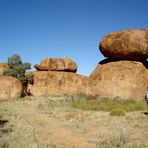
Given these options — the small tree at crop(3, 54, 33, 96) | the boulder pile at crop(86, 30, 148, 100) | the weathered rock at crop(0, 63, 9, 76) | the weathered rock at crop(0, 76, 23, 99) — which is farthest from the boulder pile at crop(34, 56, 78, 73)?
the boulder pile at crop(86, 30, 148, 100)

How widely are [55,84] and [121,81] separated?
990cm

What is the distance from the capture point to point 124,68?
85.4 ft

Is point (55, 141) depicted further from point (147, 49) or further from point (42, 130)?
point (147, 49)

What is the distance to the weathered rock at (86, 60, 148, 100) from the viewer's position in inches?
990

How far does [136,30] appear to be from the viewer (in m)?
26.1

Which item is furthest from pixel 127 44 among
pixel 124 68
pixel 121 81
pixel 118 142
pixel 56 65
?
pixel 118 142

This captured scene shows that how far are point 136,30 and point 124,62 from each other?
135 inches

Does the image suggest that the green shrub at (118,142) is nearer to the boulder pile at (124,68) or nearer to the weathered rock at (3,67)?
the boulder pile at (124,68)

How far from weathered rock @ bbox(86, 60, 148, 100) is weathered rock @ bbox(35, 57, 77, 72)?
24.9ft

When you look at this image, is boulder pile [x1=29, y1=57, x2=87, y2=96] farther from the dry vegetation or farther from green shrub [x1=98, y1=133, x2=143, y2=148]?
green shrub [x1=98, y1=133, x2=143, y2=148]

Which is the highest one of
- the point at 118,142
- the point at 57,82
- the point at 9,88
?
the point at 57,82

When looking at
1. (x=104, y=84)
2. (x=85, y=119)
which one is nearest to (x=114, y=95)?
(x=104, y=84)

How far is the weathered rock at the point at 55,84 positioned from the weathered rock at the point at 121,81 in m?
5.58

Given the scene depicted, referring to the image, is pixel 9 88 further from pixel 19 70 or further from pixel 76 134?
pixel 76 134
